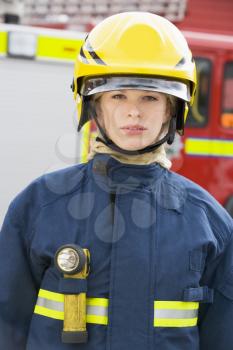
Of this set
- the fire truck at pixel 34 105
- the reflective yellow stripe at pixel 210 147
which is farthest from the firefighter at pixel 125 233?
the reflective yellow stripe at pixel 210 147

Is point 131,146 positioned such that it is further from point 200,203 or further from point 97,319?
point 97,319

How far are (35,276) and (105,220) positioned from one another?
26 centimetres

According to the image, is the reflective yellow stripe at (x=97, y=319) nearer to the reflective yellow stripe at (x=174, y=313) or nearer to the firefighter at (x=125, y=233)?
the firefighter at (x=125, y=233)

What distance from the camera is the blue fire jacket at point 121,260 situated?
1.83 m

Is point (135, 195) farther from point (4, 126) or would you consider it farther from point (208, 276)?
point (4, 126)

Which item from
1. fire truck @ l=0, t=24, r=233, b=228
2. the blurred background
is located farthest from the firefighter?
fire truck @ l=0, t=24, r=233, b=228

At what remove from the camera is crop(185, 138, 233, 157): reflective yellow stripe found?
276 inches

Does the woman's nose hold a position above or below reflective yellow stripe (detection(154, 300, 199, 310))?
above

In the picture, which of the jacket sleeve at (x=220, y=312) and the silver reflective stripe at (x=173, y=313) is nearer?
the silver reflective stripe at (x=173, y=313)

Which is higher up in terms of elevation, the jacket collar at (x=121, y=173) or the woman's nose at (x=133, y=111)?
the woman's nose at (x=133, y=111)

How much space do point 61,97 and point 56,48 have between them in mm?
373

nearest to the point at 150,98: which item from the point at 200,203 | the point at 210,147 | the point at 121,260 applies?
the point at 200,203

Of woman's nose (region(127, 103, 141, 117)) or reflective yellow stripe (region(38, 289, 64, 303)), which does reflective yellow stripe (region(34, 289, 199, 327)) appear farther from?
woman's nose (region(127, 103, 141, 117))

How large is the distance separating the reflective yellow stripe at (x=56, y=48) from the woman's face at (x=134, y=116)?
3.54 m
